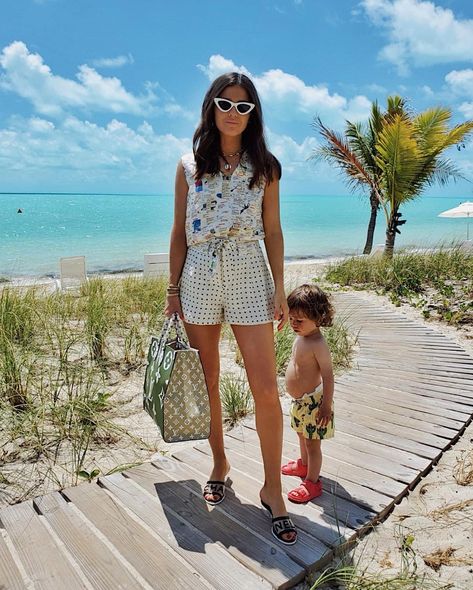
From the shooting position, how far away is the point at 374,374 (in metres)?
4.41

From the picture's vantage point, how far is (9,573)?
1887 mm

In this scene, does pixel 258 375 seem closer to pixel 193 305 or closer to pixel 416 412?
pixel 193 305

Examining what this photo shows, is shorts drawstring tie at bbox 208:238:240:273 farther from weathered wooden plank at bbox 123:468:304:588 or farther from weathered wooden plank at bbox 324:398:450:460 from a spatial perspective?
weathered wooden plank at bbox 324:398:450:460

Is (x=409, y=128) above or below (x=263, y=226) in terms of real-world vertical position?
above

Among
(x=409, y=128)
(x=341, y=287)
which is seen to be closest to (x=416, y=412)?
(x=341, y=287)

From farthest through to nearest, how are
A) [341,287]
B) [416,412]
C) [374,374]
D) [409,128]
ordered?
1. [409,128]
2. [341,287]
3. [374,374]
4. [416,412]

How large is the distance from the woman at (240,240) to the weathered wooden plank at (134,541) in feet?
1.51

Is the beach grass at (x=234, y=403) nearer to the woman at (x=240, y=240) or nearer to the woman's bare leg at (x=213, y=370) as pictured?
the woman's bare leg at (x=213, y=370)

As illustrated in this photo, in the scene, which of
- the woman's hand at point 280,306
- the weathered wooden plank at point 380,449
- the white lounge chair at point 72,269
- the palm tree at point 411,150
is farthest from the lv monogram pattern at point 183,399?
the palm tree at point 411,150

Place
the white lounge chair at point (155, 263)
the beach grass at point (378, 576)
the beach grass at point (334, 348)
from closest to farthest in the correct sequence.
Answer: the beach grass at point (378, 576), the beach grass at point (334, 348), the white lounge chair at point (155, 263)

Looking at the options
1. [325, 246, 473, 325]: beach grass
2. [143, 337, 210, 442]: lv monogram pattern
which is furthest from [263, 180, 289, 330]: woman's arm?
[325, 246, 473, 325]: beach grass

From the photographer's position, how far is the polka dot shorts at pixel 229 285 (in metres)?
2.14

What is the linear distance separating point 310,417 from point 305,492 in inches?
15.7

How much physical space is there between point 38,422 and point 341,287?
23.0 feet
